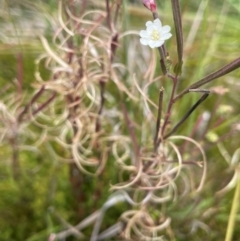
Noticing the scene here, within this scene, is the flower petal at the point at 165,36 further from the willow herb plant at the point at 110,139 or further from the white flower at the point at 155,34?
the willow herb plant at the point at 110,139

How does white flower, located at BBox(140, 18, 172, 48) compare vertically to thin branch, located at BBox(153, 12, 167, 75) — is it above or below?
above

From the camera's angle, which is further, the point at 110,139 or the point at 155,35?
the point at 110,139

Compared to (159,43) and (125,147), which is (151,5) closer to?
(159,43)

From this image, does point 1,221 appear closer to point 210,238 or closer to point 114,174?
point 114,174

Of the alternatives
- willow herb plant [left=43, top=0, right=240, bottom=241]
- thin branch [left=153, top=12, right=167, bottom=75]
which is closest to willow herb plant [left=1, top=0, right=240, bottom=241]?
willow herb plant [left=43, top=0, right=240, bottom=241]

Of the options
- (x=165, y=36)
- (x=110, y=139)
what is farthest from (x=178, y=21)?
(x=110, y=139)

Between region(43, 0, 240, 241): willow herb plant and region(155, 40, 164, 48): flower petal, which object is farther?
region(43, 0, 240, 241): willow herb plant

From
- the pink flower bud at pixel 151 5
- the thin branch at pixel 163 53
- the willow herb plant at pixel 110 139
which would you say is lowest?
the willow herb plant at pixel 110 139

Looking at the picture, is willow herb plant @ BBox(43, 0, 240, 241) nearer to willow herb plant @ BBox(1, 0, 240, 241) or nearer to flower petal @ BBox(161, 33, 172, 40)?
willow herb plant @ BBox(1, 0, 240, 241)

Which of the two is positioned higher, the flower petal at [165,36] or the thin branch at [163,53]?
the flower petal at [165,36]

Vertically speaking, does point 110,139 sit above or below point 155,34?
below

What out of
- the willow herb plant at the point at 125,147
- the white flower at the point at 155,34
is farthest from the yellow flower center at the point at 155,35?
the willow herb plant at the point at 125,147
